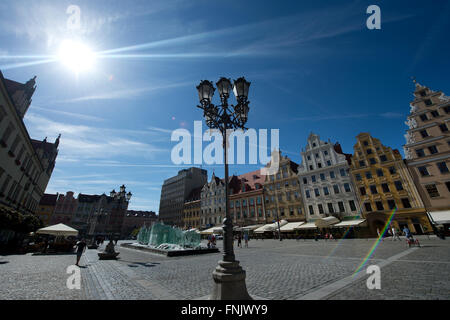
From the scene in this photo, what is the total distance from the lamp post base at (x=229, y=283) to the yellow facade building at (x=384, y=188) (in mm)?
30726

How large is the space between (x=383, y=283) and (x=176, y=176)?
Result: 77.1 meters

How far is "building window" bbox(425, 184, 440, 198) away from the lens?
24.2 meters

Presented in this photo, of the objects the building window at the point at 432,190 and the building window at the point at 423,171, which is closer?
the building window at the point at 432,190

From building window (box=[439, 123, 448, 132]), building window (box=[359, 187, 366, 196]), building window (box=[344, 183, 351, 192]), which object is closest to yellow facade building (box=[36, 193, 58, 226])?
building window (box=[344, 183, 351, 192])

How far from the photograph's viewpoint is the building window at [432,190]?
24.2m

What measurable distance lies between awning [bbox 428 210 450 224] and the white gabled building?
8158 millimetres

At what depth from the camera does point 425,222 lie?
24250 mm

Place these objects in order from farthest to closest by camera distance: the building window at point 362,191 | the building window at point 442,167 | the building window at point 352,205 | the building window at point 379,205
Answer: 1. the building window at point 352,205
2. the building window at point 362,191
3. the building window at point 379,205
4. the building window at point 442,167

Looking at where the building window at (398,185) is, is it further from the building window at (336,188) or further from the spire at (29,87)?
the spire at (29,87)

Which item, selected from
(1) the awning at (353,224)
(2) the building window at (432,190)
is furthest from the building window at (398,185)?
(1) the awning at (353,224)

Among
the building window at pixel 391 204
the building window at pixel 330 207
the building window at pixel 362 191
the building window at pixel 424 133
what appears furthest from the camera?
the building window at pixel 330 207

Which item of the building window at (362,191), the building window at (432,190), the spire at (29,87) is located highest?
the spire at (29,87)
